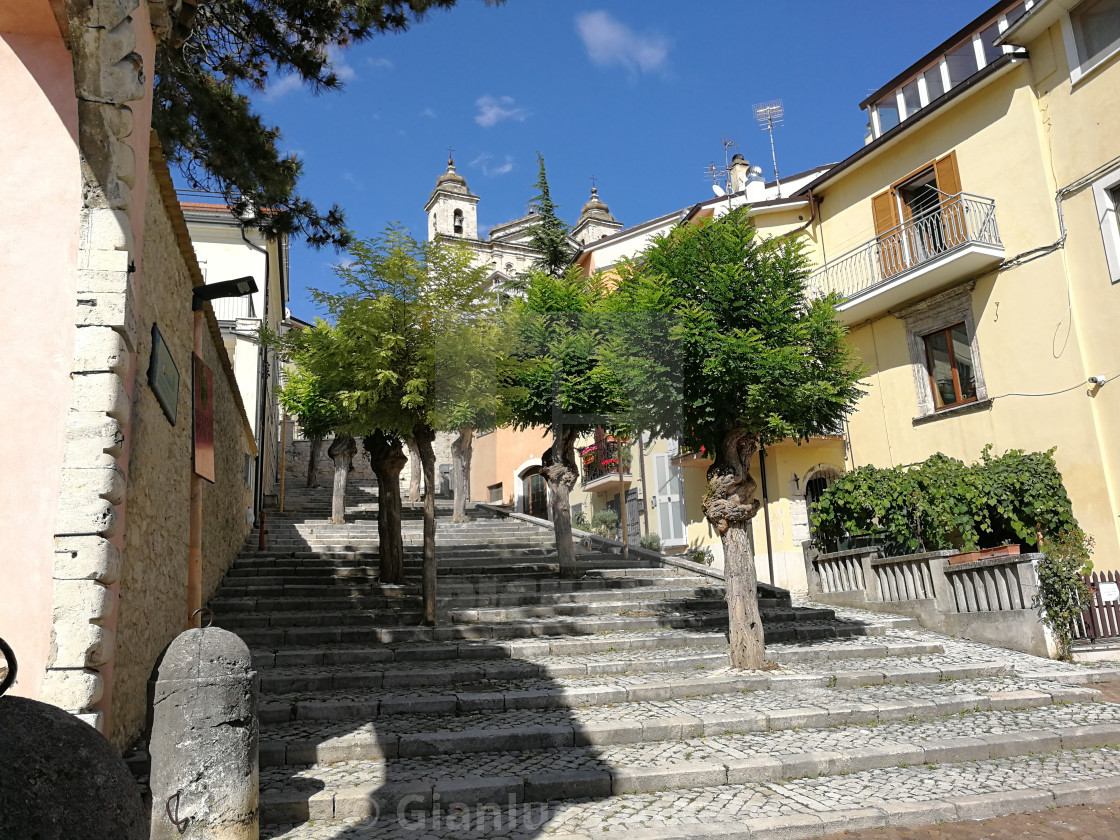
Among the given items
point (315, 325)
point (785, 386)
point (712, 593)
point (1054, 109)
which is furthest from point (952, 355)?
point (315, 325)

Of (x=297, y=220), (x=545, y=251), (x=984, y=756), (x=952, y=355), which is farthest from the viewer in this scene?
(x=545, y=251)

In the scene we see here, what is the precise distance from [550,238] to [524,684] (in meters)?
18.8

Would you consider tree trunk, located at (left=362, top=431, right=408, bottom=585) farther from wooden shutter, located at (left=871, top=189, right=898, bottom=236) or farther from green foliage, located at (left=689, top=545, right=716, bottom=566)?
wooden shutter, located at (left=871, top=189, right=898, bottom=236)

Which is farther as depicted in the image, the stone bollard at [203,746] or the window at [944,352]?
the window at [944,352]

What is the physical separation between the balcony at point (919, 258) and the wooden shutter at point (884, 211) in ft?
1.26

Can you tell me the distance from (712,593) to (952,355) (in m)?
7.34

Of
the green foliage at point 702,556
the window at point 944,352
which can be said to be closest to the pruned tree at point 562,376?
the green foliage at point 702,556

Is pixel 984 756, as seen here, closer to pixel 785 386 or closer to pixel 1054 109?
pixel 785 386

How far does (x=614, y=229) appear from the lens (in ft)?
168

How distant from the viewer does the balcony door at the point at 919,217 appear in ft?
48.7

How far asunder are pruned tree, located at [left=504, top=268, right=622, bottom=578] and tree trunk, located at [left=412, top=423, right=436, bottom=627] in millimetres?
2382

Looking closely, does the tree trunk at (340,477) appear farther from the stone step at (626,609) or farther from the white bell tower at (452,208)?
the white bell tower at (452,208)

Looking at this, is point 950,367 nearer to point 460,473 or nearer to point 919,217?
point 919,217

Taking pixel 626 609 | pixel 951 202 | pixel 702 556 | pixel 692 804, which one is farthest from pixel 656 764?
pixel 951 202
